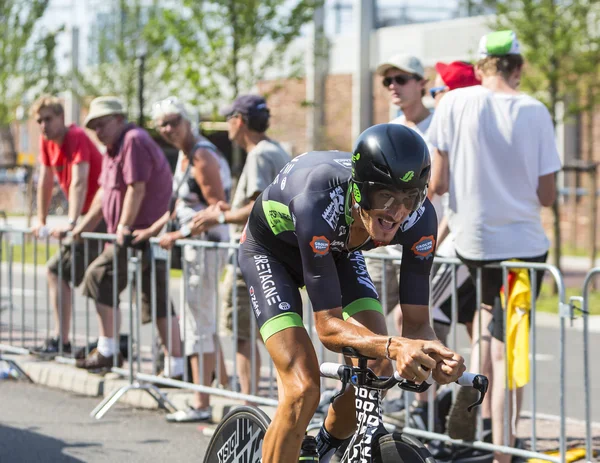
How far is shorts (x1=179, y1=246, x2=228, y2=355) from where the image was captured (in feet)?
25.2

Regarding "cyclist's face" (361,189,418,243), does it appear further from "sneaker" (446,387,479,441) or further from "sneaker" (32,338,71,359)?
"sneaker" (32,338,71,359)

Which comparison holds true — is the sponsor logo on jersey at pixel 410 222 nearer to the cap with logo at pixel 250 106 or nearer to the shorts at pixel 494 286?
the shorts at pixel 494 286

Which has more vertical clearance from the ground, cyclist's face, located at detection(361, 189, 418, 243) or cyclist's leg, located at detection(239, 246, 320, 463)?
cyclist's face, located at detection(361, 189, 418, 243)

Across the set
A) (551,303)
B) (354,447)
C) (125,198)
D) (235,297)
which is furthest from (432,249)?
(551,303)

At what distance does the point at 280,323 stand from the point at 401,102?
120 inches

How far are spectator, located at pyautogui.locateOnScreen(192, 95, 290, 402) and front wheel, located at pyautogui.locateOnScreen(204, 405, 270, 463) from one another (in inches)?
96.7

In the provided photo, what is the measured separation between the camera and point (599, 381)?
31.4ft

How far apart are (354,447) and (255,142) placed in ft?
12.5

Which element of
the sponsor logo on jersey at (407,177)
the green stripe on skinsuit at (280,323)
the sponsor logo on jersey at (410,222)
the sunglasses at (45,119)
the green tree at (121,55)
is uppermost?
the green tree at (121,55)

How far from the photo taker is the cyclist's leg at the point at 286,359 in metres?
4.27

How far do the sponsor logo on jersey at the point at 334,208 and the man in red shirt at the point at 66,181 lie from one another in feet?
16.8

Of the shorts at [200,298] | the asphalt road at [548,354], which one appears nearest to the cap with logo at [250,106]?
the shorts at [200,298]

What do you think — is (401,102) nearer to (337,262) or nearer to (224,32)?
(337,262)

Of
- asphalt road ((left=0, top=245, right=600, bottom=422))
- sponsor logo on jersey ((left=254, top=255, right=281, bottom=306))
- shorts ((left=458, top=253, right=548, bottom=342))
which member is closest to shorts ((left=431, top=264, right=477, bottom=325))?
shorts ((left=458, top=253, right=548, bottom=342))
